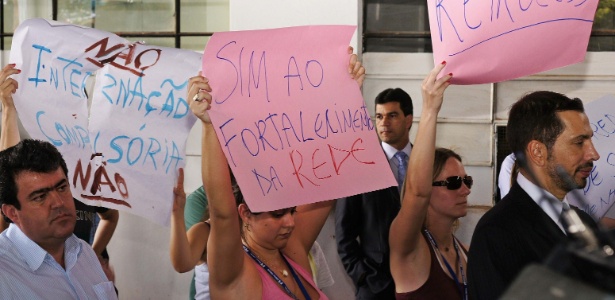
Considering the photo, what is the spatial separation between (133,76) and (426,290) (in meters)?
1.58

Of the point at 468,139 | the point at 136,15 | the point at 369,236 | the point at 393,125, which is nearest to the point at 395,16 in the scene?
the point at 468,139

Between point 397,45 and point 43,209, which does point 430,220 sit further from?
point 397,45

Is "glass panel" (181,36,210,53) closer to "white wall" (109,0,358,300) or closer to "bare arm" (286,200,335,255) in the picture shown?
"white wall" (109,0,358,300)

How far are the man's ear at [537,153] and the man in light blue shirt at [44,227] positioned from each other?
1638 millimetres

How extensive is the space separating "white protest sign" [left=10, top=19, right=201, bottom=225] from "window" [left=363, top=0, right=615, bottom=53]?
2936mm

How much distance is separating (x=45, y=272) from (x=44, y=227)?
0.55 feet

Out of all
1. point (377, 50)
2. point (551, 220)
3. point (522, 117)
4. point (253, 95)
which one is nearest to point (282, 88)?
point (253, 95)

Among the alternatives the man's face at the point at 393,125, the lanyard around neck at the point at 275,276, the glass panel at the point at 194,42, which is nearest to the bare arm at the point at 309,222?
the lanyard around neck at the point at 275,276

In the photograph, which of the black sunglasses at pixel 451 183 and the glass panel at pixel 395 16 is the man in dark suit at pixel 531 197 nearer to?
the black sunglasses at pixel 451 183

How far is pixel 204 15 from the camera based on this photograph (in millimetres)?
7574

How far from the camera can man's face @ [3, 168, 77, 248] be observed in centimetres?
366

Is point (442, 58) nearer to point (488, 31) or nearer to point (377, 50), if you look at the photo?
point (488, 31)

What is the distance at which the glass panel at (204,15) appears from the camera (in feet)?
24.6

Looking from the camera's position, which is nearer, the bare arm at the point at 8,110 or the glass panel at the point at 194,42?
the bare arm at the point at 8,110
